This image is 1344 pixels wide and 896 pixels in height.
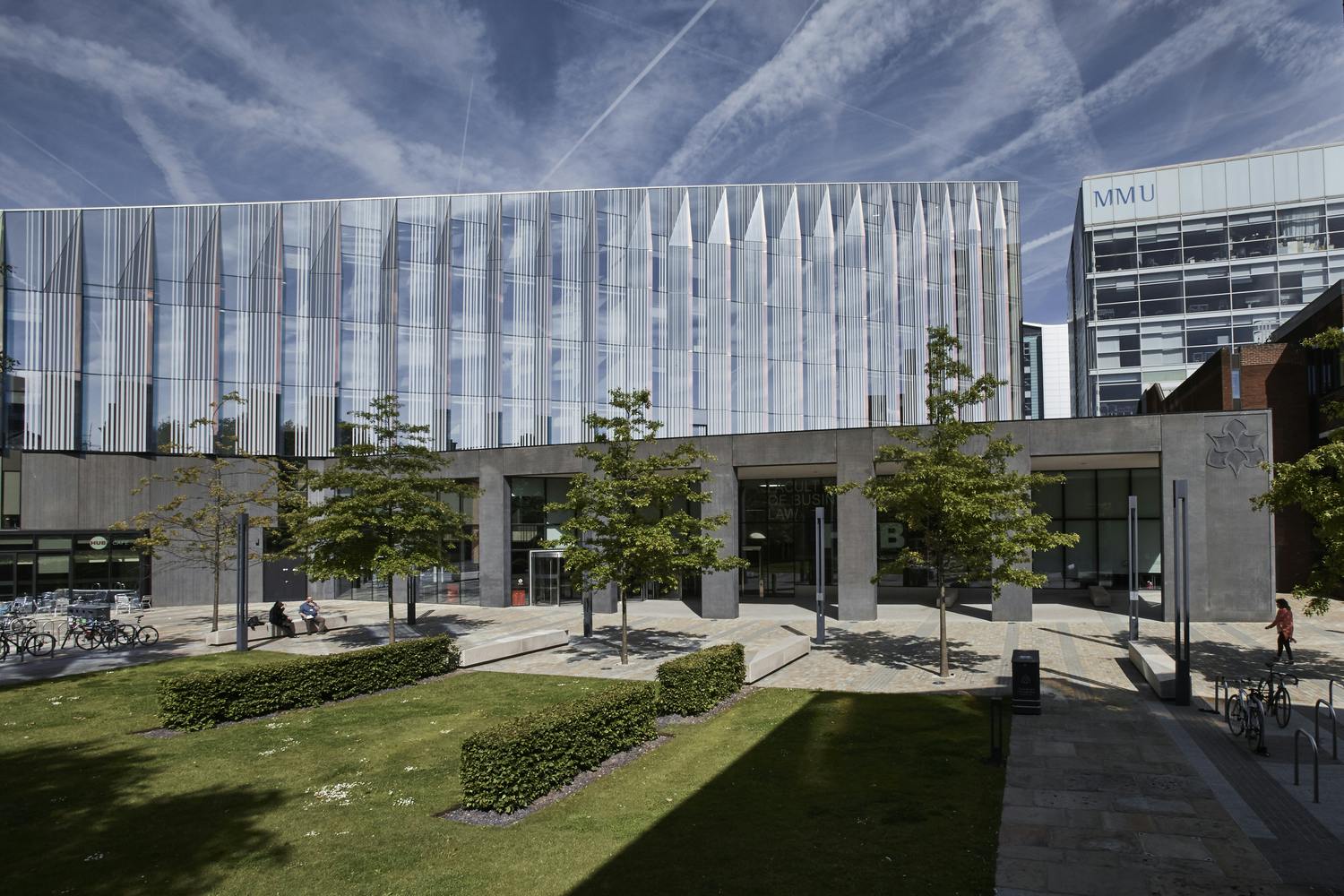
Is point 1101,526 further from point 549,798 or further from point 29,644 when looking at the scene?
point 29,644

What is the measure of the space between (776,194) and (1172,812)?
155 feet

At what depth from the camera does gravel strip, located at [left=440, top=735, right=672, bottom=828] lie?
10.1m

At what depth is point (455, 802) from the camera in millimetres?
10812

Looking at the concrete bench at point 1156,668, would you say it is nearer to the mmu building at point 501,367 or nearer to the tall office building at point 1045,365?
the mmu building at point 501,367

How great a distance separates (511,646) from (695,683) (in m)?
8.66

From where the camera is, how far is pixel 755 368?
51.5m

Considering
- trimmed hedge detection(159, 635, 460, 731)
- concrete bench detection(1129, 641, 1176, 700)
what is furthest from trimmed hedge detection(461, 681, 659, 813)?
concrete bench detection(1129, 641, 1176, 700)

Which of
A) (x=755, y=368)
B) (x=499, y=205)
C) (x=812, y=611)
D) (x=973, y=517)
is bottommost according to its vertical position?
(x=812, y=611)

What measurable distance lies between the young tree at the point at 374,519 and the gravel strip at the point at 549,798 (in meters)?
11.3

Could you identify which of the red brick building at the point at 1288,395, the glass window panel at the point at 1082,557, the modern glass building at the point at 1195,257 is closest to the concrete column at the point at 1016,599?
the glass window panel at the point at 1082,557

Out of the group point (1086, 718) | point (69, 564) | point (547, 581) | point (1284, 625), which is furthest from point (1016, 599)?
point (69, 564)

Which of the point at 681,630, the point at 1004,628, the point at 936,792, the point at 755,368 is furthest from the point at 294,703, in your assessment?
the point at 755,368

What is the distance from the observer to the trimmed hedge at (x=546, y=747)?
34.1ft

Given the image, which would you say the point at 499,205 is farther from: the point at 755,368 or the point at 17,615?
the point at 17,615
